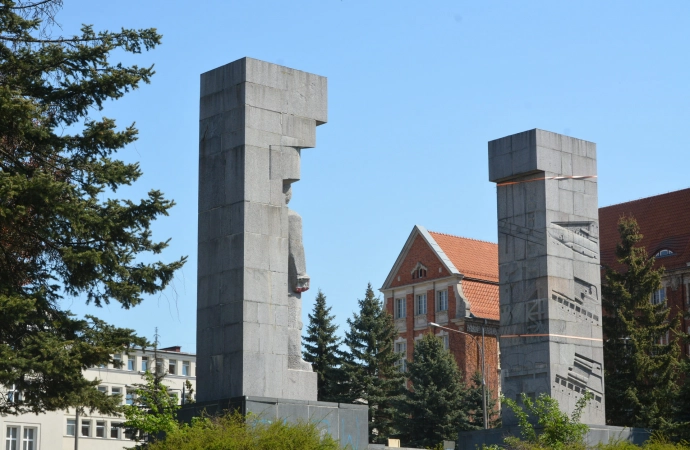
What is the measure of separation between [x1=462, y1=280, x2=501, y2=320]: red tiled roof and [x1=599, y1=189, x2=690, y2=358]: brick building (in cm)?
661

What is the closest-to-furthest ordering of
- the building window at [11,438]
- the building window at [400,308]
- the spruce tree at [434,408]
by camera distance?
the spruce tree at [434,408], the building window at [400,308], the building window at [11,438]

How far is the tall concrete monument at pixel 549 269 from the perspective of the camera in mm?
21344

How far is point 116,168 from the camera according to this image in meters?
19.0

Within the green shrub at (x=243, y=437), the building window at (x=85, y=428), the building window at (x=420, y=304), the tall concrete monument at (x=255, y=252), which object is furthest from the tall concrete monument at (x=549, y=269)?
the building window at (x=85, y=428)

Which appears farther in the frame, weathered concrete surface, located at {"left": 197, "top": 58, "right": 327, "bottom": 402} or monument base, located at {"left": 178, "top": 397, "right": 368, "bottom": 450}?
weathered concrete surface, located at {"left": 197, "top": 58, "right": 327, "bottom": 402}

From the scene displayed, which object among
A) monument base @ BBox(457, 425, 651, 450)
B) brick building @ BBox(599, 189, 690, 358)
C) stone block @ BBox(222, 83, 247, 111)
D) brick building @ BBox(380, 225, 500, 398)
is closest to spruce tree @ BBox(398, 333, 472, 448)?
brick building @ BBox(380, 225, 500, 398)

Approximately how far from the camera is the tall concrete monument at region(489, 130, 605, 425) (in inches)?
840

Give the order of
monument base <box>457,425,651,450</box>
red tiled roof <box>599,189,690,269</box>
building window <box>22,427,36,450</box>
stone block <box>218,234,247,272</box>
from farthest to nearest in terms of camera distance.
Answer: building window <box>22,427,36,450</box> → red tiled roof <box>599,189,690,269</box> → monument base <box>457,425,651,450</box> → stone block <box>218,234,247,272</box>

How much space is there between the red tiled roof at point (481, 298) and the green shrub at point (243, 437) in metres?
47.8

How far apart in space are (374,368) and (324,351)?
2158mm

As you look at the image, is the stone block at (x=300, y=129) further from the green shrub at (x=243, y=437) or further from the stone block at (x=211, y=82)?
the green shrub at (x=243, y=437)

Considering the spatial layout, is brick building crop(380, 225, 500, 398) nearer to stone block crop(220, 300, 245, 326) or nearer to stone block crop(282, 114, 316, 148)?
stone block crop(282, 114, 316, 148)

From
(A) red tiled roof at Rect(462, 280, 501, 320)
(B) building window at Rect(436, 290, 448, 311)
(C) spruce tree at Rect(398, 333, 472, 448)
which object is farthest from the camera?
(B) building window at Rect(436, 290, 448, 311)

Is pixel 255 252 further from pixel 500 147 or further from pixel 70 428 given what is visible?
pixel 70 428
